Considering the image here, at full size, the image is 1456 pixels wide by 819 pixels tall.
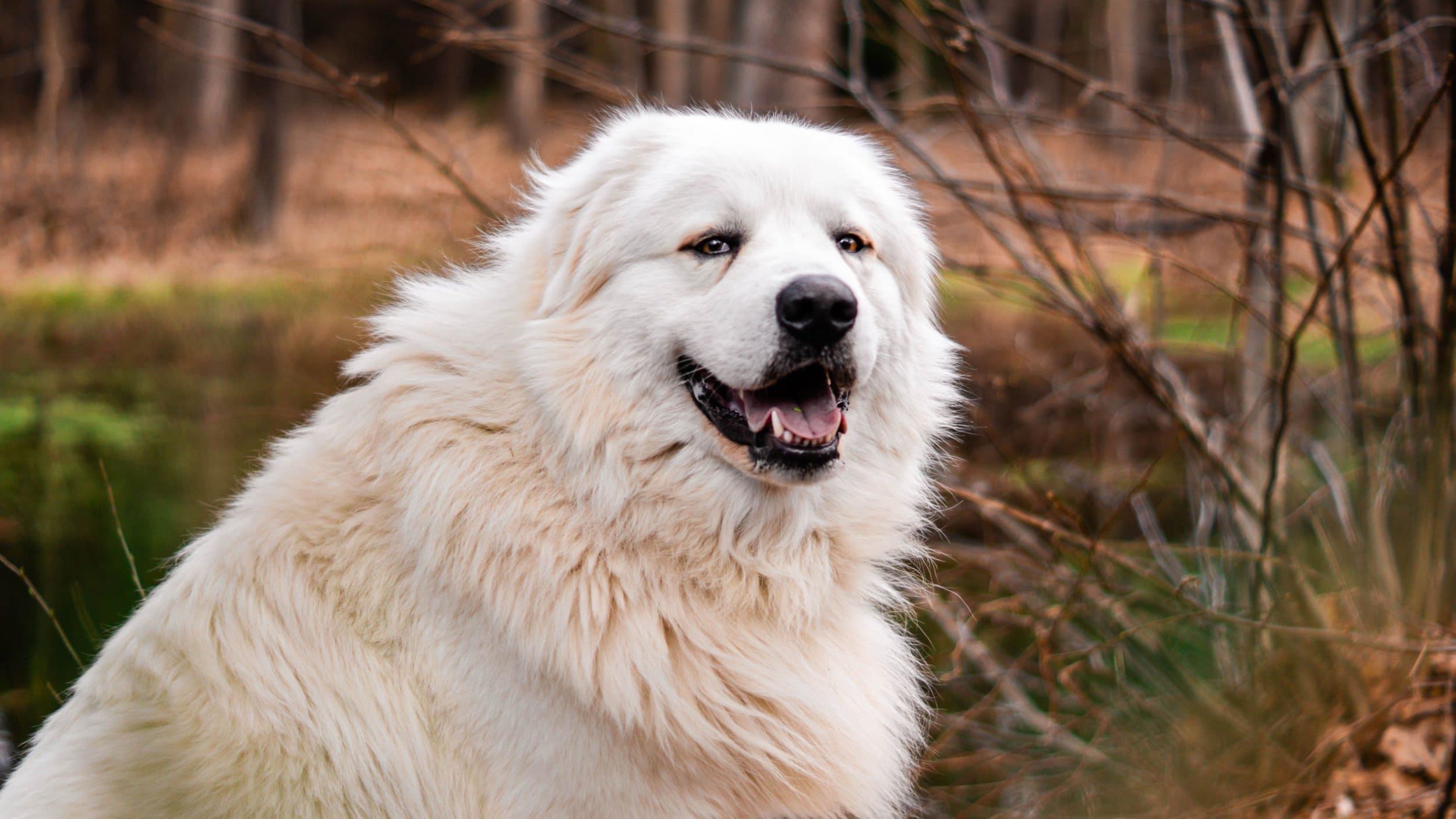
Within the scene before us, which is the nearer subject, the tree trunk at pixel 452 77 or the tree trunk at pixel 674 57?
the tree trunk at pixel 674 57

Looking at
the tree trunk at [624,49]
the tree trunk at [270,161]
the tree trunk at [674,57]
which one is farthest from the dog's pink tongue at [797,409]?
the tree trunk at [674,57]

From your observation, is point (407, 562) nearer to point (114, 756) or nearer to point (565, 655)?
point (565, 655)

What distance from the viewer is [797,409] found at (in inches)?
107

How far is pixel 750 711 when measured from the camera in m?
2.62

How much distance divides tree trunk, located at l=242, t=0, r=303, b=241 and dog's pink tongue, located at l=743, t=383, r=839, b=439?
11085 mm

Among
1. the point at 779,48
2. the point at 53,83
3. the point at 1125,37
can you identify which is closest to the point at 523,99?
the point at 53,83

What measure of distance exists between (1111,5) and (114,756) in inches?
1101

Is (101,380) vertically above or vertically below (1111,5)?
below

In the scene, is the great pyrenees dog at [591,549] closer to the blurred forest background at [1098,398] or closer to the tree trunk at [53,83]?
the blurred forest background at [1098,398]

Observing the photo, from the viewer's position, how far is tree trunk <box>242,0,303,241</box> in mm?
12648

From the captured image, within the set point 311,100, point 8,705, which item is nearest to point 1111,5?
point 311,100

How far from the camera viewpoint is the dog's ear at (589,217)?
2.76 meters

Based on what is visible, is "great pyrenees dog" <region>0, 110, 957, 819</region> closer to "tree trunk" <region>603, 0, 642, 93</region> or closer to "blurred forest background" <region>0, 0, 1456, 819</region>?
"blurred forest background" <region>0, 0, 1456, 819</region>

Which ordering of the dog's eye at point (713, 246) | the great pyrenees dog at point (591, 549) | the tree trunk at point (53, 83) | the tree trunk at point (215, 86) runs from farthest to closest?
the tree trunk at point (215, 86), the tree trunk at point (53, 83), the dog's eye at point (713, 246), the great pyrenees dog at point (591, 549)
